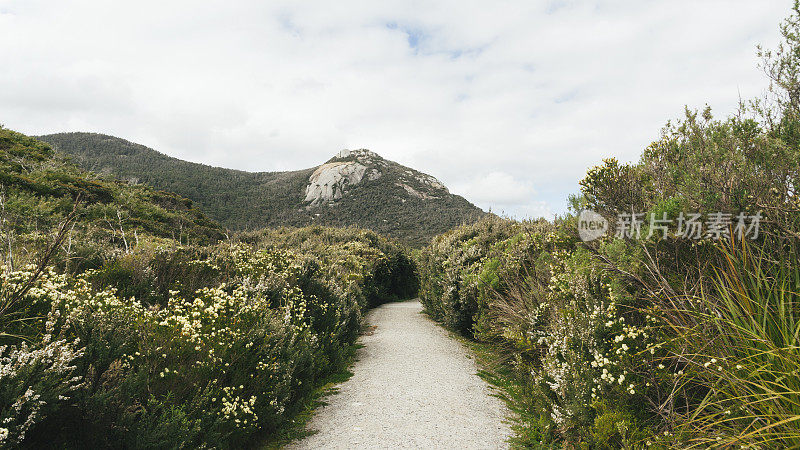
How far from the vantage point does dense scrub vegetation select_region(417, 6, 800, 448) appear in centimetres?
241

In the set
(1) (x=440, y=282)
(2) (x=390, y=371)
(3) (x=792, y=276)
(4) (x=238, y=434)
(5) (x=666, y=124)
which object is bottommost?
(2) (x=390, y=371)

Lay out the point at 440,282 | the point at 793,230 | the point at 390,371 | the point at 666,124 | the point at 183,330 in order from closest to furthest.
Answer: the point at 793,230, the point at 183,330, the point at 666,124, the point at 390,371, the point at 440,282

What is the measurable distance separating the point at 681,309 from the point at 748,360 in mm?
596

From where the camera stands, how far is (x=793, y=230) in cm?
282

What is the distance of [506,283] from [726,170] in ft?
13.9

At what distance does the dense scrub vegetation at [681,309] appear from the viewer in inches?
94.7

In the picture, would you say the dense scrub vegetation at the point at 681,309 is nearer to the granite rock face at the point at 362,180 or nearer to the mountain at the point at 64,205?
the mountain at the point at 64,205

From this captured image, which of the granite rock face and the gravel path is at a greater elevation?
the granite rock face

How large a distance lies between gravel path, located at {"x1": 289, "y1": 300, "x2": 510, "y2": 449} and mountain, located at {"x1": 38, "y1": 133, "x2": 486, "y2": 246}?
107 feet

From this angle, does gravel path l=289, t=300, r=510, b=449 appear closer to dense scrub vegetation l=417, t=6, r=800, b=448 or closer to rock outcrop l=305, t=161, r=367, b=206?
dense scrub vegetation l=417, t=6, r=800, b=448

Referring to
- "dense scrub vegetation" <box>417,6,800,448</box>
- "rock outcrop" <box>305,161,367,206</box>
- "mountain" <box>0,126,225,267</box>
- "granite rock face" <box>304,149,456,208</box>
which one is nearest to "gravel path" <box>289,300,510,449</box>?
"dense scrub vegetation" <box>417,6,800,448</box>

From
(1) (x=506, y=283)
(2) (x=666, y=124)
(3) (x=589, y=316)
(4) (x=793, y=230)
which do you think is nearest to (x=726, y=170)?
(4) (x=793, y=230)

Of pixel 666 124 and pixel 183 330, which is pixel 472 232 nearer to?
pixel 666 124

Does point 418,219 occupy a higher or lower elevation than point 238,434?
higher
